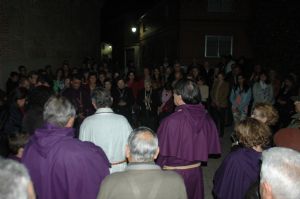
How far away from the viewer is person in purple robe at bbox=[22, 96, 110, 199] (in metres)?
3.16

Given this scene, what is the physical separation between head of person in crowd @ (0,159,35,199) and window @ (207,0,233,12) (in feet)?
67.6

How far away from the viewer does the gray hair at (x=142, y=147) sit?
286cm

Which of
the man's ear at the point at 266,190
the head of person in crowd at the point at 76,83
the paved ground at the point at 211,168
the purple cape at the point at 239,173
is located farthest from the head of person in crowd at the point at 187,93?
the head of person in crowd at the point at 76,83

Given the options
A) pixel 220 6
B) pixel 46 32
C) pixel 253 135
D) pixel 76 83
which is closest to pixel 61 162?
pixel 253 135

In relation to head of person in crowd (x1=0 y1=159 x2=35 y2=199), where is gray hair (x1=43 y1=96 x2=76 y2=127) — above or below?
above

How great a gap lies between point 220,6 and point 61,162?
20046 millimetres

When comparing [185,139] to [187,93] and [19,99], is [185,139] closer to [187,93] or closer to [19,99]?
[187,93]

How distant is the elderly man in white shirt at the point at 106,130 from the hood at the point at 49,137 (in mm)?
1115

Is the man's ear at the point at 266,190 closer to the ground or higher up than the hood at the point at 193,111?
closer to the ground

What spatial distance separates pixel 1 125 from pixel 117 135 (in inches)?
80.2

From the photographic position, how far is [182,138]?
4.30 meters

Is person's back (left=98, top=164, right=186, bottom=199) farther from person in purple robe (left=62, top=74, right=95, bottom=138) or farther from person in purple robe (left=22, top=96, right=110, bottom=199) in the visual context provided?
person in purple robe (left=62, top=74, right=95, bottom=138)

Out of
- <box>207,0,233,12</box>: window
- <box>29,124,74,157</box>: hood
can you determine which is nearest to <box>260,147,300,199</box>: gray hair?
<box>29,124,74,157</box>: hood

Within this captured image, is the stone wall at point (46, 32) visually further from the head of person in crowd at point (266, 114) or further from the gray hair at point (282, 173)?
the gray hair at point (282, 173)
